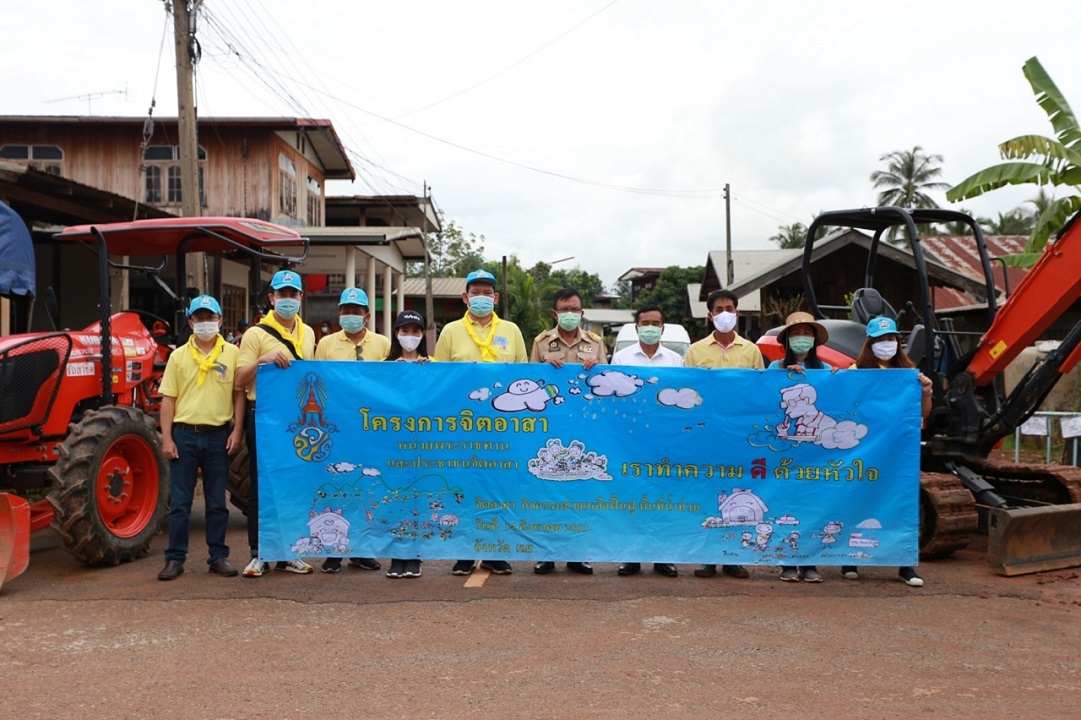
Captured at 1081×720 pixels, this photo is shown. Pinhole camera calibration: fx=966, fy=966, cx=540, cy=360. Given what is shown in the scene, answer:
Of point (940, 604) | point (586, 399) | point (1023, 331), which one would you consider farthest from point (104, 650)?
point (1023, 331)

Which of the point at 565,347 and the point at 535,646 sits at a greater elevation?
the point at 565,347

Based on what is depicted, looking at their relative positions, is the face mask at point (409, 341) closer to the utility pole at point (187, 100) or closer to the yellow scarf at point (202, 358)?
the yellow scarf at point (202, 358)

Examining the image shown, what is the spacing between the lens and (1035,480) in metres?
8.12

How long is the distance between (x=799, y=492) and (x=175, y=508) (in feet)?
14.4

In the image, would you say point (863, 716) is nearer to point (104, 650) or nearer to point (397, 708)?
point (397, 708)

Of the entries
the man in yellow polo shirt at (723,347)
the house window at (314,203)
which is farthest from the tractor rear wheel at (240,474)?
the house window at (314,203)

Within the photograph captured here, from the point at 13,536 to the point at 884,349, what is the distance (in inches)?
249

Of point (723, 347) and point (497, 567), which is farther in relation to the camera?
point (723, 347)

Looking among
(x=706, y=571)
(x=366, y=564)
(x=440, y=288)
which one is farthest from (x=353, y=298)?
(x=440, y=288)

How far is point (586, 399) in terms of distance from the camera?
6.88 meters

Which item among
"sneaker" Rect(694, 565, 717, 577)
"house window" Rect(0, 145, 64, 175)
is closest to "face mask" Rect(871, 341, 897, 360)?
"sneaker" Rect(694, 565, 717, 577)

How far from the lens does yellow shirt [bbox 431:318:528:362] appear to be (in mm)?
7199

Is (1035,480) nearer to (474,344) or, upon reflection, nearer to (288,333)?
(474,344)

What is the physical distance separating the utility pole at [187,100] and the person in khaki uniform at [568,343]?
8.83m
